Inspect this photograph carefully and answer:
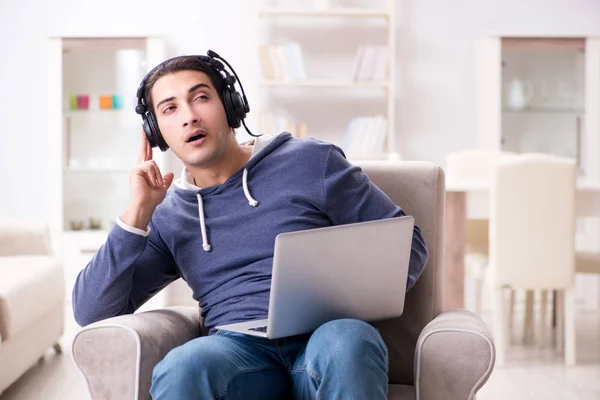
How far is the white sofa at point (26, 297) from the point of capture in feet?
9.25

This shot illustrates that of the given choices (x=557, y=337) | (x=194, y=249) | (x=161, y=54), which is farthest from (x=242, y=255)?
(x=161, y=54)

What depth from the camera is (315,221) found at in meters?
1.77

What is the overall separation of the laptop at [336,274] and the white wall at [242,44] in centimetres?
362

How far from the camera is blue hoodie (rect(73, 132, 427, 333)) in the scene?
5.68 feet

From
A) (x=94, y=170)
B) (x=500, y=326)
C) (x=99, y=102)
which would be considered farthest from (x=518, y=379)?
(x=99, y=102)

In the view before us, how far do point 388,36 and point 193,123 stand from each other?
3378 millimetres

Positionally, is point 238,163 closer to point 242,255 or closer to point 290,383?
point 242,255

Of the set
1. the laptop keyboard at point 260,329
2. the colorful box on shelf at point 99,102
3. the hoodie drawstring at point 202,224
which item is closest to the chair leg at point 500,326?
the hoodie drawstring at point 202,224

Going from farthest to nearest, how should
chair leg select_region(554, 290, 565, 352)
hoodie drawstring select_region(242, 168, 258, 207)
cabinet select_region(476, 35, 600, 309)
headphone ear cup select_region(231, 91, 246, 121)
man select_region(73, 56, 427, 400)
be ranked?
cabinet select_region(476, 35, 600, 309)
chair leg select_region(554, 290, 565, 352)
headphone ear cup select_region(231, 91, 246, 121)
hoodie drawstring select_region(242, 168, 258, 207)
man select_region(73, 56, 427, 400)

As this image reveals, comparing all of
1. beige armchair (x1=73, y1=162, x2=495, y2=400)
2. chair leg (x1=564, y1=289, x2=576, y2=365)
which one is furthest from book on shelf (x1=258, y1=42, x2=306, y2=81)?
beige armchair (x1=73, y1=162, x2=495, y2=400)

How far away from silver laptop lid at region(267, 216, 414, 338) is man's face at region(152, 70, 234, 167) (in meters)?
0.50

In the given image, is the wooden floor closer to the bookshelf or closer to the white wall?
the white wall

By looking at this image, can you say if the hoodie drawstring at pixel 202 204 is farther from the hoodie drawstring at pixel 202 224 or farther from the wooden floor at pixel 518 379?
the wooden floor at pixel 518 379

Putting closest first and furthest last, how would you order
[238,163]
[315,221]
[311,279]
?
1. [311,279]
2. [315,221]
3. [238,163]
